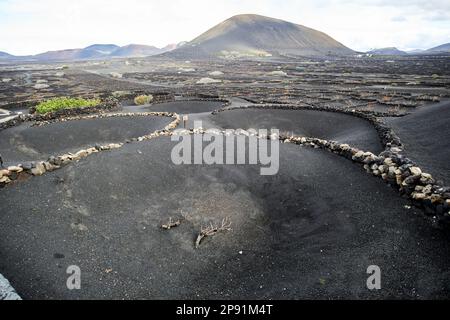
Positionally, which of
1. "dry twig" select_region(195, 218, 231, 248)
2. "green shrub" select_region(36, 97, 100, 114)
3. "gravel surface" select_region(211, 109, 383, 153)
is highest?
"green shrub" select_region(36, 97, 100, 114)

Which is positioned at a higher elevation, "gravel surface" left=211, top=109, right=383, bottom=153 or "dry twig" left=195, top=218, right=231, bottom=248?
"gravel surface" left=211, top=109, right=383, bottom=153

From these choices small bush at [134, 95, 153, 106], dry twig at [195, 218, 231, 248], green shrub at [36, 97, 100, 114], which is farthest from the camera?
small bush at [134, 95, 153, 106]

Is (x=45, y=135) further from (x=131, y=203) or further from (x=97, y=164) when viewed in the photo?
(x=131, y=203)

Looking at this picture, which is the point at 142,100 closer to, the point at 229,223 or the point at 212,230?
the point at 229,223

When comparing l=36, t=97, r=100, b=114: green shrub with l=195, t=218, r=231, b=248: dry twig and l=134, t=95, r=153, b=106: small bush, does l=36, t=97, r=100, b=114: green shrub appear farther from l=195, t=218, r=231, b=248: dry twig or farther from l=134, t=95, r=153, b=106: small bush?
l=195, t=218, r=231, b=248: dry twig

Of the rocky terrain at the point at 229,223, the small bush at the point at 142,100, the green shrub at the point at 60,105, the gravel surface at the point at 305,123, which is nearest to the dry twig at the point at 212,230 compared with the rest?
the rocky terrain at the point at 229,223

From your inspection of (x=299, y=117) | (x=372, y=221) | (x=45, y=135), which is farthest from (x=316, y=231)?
(x=45, y=135)

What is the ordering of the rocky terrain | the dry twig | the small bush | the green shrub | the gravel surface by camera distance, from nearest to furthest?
1. the rocky terrain
2. the dry twig
3. the gravel surface
4. the green shrub
5. the small bush

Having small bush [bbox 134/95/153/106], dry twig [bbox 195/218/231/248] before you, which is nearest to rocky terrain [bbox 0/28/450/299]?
dry twig [bbox 195/218/231/248]

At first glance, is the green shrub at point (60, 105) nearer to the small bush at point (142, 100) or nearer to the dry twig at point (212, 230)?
the small bush at point (142, 100)

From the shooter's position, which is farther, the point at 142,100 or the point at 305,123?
the point at 142,100

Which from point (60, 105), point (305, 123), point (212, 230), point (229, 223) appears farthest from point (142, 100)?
point (212, 230)
